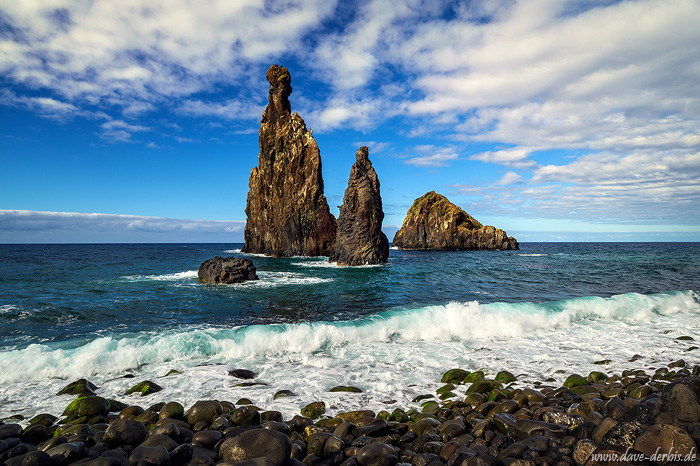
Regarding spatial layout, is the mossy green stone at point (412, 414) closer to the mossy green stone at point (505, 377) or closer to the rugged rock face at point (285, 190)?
the mossy green stone at point (505, 377)

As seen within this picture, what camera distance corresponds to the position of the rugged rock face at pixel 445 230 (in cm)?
10406

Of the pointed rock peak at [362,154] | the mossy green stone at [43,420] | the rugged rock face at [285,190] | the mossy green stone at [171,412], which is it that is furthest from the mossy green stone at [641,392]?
the rugged rock face at [285,190]

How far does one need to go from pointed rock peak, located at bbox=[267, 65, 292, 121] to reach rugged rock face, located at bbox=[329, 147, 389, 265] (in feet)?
139

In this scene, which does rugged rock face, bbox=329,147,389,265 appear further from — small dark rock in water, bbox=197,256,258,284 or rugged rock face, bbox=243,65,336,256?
rugged rock face, bbox=243,65,336,256

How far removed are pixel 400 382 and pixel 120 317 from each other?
13483 mm

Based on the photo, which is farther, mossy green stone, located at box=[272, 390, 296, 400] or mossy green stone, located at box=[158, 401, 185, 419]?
mossy green stone, located at box=[272, 390, 296, 400]

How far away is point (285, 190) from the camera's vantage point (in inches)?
3091

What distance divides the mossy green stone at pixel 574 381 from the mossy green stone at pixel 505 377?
3.62 ft

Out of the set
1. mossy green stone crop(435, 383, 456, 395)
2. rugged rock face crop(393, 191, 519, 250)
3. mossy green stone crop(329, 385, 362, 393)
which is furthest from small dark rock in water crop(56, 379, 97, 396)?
rugged rock face crop(393, 191, 519, 250)

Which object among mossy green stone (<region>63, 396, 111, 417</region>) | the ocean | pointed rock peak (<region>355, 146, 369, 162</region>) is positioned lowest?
the ocean

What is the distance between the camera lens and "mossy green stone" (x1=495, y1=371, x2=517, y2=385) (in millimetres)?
7830

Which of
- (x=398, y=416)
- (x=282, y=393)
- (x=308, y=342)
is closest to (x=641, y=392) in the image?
(x=398, y=416)

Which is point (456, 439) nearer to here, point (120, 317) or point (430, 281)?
point (120, 317)

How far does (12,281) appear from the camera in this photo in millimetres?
27297
